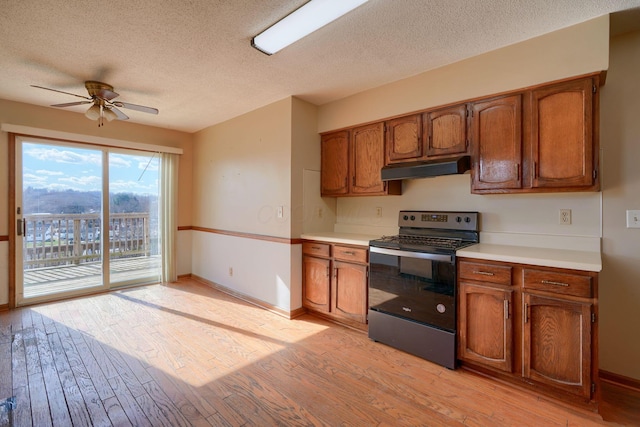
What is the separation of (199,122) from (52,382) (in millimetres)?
3356

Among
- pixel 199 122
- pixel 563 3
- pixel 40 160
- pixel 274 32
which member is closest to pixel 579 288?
pixel 563 3

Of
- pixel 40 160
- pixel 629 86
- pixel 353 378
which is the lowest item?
pixel 353 378

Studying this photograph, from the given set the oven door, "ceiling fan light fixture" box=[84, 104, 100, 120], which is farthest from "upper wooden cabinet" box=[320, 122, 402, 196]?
"ceiling fan light fixture" box=[84, 104, 100, 120]

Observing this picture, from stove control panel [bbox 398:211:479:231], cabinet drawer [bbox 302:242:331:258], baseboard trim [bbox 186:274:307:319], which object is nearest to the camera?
stove control panel [bbox 398:211:479:231]

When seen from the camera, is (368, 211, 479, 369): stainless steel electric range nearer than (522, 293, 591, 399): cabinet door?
No

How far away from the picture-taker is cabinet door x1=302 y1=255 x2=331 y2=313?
3.11m

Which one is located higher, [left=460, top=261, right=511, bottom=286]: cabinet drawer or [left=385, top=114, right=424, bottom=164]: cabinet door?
[left=385, top=114, right=424, bottom=164]: cabinet door

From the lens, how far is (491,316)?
2.07 meters

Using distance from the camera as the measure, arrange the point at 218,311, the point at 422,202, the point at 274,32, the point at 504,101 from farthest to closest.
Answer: the point at 218,311 < the point at 422,202 < the point at 504,101 < the point at 274,32

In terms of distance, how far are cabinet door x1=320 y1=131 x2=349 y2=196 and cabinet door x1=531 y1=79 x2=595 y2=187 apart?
171 cm

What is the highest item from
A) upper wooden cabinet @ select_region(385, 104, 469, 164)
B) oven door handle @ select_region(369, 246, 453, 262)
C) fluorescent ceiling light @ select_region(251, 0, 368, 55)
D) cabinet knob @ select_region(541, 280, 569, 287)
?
fluorescent ceiling light @ select_region(251, 0, 368, 55)

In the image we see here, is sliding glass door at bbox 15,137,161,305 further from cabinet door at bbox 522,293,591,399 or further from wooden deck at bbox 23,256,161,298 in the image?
cabinet door at bbox 522,293,591,399

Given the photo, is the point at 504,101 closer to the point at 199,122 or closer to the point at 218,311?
the point at 218,311

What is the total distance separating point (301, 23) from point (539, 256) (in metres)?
2.18
